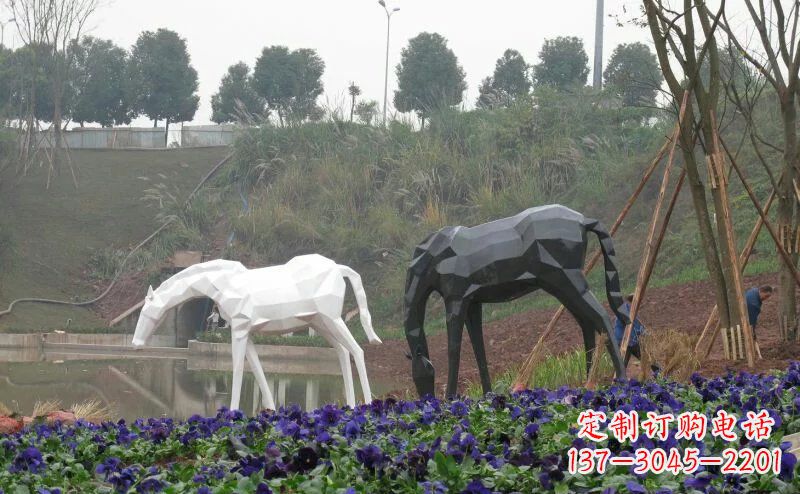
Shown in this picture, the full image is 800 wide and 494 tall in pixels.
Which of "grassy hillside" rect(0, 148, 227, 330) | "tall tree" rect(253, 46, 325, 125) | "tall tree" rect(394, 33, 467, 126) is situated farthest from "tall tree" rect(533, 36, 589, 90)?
"grassy hillside" rect(0, 148, 227, 330)

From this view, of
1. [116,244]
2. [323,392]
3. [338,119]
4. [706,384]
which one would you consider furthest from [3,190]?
[706,384]

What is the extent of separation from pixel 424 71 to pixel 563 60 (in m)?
6.95

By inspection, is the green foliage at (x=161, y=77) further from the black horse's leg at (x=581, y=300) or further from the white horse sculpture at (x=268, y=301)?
the black horse's leg at (x=581, y=300)

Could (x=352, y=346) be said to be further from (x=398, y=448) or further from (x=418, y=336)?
(x=398, y=448)

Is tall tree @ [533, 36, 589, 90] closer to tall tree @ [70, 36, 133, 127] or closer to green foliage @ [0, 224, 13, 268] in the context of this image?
tall tree @ [70, 36, 133, 127]

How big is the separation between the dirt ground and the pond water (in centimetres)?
154

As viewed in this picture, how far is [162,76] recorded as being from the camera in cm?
5831

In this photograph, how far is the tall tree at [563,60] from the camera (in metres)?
52.7

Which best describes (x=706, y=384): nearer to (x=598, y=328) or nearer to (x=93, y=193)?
(x=598, y=328)

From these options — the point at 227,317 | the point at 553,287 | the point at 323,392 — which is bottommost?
the point at 323,392

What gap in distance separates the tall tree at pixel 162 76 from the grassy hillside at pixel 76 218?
11.2m

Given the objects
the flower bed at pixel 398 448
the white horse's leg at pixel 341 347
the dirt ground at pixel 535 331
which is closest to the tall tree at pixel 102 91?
the dirt ground at pixel 535 331

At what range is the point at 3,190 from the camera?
4025 cm

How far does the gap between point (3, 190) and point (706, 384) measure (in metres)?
36.9
